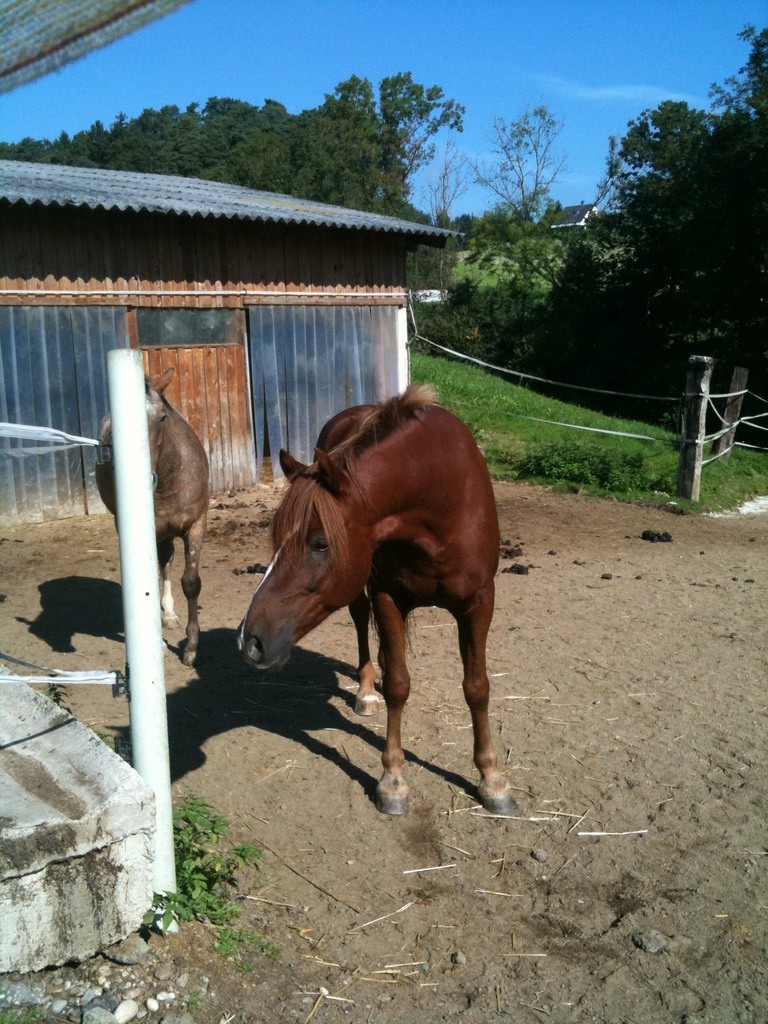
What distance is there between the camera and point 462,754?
420cm

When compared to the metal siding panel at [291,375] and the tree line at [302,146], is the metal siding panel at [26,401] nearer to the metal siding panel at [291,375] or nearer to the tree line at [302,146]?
the metal siding panel at [291,375]

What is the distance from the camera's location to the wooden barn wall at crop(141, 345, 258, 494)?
10484 millimetres

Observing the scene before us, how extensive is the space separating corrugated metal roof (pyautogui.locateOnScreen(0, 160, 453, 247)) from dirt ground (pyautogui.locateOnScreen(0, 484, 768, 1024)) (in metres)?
4.20

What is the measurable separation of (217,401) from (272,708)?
22.5ft

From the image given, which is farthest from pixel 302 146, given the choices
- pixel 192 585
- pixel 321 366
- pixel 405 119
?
pixel 192 585

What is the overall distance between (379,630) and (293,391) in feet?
27.5

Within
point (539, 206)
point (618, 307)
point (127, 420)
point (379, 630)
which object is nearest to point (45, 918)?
point (127, 420)

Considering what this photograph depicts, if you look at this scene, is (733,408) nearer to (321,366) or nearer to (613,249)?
(321,366)

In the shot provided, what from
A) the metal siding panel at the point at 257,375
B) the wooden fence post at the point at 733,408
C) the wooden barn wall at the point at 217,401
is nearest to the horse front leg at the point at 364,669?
the wooden barn wall at the point at 217,401

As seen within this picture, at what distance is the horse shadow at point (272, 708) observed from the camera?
409cm

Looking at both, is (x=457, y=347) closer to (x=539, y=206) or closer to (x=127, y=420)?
(x=539, y=206)

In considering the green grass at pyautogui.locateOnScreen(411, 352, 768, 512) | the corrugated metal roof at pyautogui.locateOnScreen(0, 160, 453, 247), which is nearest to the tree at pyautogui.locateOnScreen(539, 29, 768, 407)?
the green grass at pyautogui.locateOnScreen(411, 352, 768, 512)

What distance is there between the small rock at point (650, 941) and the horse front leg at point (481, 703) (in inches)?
35.2

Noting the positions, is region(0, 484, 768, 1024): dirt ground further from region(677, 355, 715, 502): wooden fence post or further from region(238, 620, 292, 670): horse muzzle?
region(677, 355, 715, 502): wooden fence post
